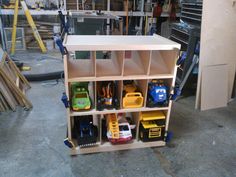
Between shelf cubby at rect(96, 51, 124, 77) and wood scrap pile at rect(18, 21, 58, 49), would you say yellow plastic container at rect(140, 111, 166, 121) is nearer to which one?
shelf cubby at rect(96, 51, 124, 77)

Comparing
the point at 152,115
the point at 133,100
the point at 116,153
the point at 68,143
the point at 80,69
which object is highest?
the point at 80,69

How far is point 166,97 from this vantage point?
1.81m

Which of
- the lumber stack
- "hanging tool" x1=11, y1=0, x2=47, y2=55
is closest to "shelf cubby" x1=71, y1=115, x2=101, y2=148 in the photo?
the lumber stack

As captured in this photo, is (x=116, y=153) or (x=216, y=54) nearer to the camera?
(x=116, y=153)

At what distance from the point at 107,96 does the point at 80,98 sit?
0.71 feet

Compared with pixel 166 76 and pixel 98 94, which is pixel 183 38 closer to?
pixel 166 76

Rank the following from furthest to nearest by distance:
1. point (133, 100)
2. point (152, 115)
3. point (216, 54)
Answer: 1. point (216, 54)
2. point (152, 115)
3. point (133, 100)


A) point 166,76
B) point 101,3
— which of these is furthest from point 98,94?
point 101,3

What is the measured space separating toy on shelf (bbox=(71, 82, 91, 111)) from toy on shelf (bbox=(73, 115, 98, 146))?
0.21 meters

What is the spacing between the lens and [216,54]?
8.46 feet

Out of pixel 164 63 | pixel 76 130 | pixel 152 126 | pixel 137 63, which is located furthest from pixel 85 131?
pixel 164 63

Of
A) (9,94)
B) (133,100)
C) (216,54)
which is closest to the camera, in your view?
(133,100)

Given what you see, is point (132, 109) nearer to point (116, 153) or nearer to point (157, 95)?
point (157, 95)

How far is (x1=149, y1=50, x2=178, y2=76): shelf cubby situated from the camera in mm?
1731
